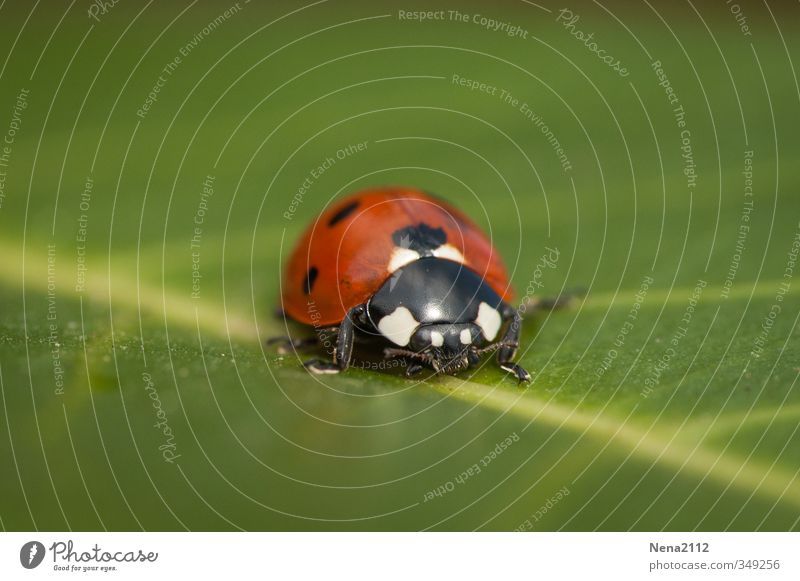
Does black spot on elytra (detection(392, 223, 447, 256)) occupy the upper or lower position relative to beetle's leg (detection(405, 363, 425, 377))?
upper

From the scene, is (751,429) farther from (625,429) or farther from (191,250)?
(191,250)

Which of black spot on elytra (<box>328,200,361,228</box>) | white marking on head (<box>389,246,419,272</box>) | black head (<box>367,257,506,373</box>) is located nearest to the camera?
black head (<box>367,257,506,373</box>)

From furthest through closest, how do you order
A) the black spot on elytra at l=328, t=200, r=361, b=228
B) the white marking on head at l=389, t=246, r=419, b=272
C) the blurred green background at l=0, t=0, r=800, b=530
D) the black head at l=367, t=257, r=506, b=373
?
1. the black spot on elytra at l=328, t=200, r=361, b=228
2. the white marking on head at l=389, t=246, r=419, b=272
3. the black head at l=367, t=257, r=506, b=373
4. the blurred green background at l=0, t=0, r=800, b=530

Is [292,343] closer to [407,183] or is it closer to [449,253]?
[449,253]

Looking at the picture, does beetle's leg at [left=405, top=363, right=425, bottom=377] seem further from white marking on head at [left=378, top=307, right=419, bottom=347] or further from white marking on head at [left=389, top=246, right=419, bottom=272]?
white marking on head at [left=389, top=246, right=419, bottom=272]

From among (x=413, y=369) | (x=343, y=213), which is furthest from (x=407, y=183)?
(x=413, y=369)

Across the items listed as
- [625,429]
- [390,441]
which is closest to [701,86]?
[625,429]

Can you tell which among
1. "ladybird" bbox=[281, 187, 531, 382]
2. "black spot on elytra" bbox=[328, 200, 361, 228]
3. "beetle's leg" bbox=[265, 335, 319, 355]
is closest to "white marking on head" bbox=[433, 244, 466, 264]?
"ladybird" bbox=[281, 187, 531, 382]
